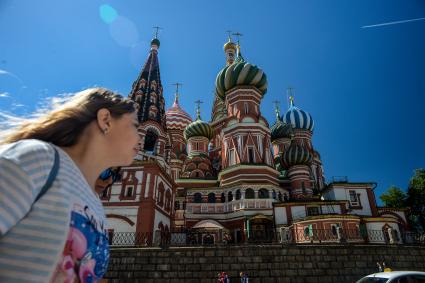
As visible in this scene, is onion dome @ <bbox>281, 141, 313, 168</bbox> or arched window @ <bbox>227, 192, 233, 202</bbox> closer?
arched window @ <bbox>227, 192, 233, 202</bbox>

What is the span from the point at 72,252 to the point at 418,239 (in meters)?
24.0

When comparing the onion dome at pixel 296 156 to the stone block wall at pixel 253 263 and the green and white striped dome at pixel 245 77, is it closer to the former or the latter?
the green and white striped dome at pixel 245 77

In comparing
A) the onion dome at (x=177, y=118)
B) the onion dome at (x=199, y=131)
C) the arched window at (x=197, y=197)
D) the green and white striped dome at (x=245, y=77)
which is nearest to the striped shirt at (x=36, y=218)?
the arched window at (x=197, y=197)

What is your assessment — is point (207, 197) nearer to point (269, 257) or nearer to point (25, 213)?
point (269, 257)

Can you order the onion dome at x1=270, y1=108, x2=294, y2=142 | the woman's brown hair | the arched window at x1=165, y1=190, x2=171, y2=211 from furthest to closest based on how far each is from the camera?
the onion dome at x1=270, y1=108, x2=294, y2=142 < the arched window at x1=165, y1=190, x2=171, y2=211 < the woman's brown hair

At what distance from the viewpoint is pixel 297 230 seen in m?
19.3

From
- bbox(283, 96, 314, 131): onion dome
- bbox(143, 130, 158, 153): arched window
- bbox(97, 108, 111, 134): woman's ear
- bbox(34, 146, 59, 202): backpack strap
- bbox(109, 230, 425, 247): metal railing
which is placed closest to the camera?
bbox(34, 146, 59, 202): backpack strap

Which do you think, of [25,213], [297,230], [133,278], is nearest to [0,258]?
[25,213]

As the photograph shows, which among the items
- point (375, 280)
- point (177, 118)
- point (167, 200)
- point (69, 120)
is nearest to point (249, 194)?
point (167, 200)

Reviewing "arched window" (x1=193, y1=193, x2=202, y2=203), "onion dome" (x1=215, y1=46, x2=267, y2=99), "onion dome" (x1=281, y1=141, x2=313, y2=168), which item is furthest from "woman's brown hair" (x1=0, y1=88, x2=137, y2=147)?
"onion dome" (x1=281, y1=141, x2=313, y2=168)

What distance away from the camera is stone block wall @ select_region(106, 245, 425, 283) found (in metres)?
12.9

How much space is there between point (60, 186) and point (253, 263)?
1370 cm

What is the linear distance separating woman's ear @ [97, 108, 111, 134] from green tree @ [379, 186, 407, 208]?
142 feet

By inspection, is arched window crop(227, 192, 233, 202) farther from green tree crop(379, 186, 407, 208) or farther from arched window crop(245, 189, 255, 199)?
green tree crop(379, 186, 407, 208)
